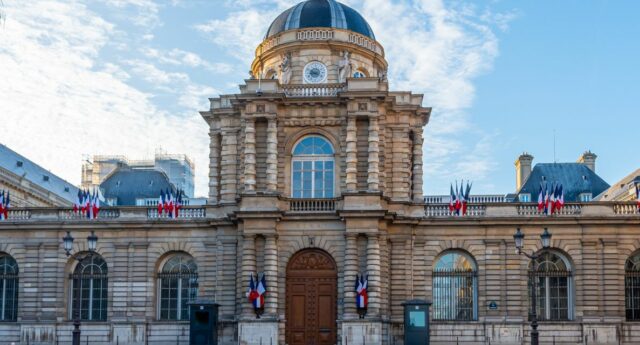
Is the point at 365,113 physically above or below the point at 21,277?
above

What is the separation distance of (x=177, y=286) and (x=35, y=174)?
25.6 metres

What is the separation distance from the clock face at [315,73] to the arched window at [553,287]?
46.6 ft

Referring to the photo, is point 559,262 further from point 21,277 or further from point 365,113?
point 21,277

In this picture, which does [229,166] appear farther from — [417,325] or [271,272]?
[417,325]

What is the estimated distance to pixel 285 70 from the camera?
1781 inches

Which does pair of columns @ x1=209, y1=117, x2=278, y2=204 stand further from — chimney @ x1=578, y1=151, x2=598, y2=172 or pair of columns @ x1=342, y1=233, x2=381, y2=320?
chimney @ x1=578, y1=151, x2=598, y2=172

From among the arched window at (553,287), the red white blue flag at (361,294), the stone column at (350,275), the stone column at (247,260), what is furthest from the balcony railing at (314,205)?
the arched window at (553,287)

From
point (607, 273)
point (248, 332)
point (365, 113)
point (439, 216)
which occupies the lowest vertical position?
point (248, 332)

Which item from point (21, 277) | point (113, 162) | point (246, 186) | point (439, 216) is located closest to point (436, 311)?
point (439, 216)

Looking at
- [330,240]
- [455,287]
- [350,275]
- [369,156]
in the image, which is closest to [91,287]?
[330,240]

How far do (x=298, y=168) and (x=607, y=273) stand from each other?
1544 centimetres

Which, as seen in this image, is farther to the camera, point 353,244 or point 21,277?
point 21,277

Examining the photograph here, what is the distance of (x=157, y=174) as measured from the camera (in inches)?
2749

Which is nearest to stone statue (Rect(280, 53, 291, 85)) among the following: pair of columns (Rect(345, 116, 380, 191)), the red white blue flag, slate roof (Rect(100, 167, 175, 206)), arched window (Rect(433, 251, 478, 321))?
pair of columns (Rect(345, 116, 380, 191))
